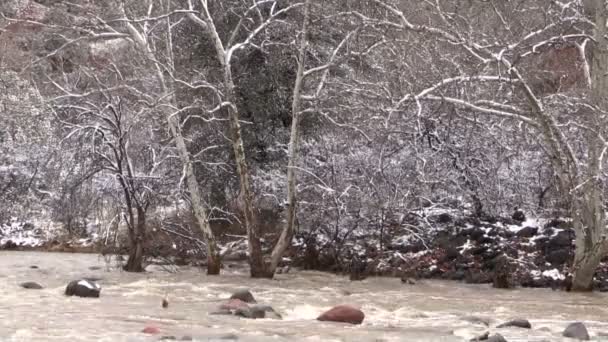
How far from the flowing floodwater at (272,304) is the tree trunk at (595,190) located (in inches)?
28.6

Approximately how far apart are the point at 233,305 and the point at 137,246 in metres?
4.89

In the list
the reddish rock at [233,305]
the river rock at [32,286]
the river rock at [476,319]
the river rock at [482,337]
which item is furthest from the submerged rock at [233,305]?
the river rock at [32,286]

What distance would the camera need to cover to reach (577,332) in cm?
817

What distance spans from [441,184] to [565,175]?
16.1ft

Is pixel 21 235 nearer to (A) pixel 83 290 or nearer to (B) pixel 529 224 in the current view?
(A) pixel 83 290

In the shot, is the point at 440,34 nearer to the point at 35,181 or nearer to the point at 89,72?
the point at 89,72

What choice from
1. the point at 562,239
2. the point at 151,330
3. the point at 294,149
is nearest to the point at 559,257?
the point at 562,239

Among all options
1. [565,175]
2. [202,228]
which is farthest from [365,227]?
[565,175]

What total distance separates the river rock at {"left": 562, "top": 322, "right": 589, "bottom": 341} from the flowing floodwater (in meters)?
0.11

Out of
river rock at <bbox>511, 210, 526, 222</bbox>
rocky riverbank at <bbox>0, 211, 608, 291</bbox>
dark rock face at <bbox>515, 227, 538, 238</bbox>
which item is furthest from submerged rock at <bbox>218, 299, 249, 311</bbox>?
river rock at <bbox>511, 210, 526, 222</bbox>

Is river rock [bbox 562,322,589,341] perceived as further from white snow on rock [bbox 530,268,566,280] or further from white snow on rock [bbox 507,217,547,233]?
white snow on rock [bbox 507,217,547,233]

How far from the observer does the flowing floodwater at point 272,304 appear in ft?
25.9

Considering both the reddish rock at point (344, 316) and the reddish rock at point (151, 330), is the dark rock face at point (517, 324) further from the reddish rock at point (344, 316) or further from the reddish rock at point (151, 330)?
the reddish rock at point (151, 330)

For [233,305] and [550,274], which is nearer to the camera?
[233,305]
